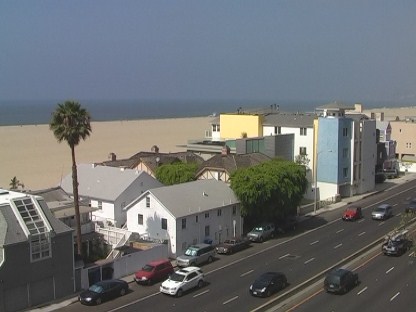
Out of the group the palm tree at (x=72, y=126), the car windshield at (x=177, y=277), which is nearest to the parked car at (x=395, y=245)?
the car windshield at (x=177, y=277)

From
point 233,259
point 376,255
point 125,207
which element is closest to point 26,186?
point 125,207

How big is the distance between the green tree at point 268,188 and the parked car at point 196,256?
8.68 meters

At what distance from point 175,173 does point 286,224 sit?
13.2 meters

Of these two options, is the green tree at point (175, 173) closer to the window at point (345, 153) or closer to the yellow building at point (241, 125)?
the window at point (345, 153)

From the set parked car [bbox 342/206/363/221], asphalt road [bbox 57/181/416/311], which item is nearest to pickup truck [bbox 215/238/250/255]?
asphalt road [bbox 57/181/416/311]

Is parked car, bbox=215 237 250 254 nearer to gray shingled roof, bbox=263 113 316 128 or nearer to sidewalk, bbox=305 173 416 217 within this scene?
sidewalk, bbox=305 173 416 217

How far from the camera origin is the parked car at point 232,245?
4831 cm

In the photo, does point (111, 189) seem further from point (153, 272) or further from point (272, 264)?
point (272, 264)

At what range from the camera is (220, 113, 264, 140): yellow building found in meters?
85.5

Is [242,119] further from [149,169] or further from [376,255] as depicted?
[376,255]

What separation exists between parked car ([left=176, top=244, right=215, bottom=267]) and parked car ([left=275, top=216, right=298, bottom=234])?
11.9 metres

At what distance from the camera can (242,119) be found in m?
87.4

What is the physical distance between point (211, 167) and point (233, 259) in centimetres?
1541

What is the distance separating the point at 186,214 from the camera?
4822cm
